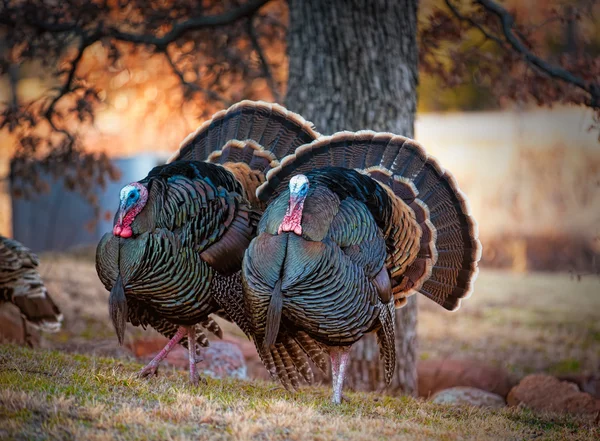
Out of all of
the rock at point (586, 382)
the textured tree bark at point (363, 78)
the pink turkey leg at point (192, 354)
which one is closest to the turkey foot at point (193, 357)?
the pink turkey leg at point (192, 354)

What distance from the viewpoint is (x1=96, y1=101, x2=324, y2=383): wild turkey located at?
433cm

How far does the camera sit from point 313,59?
6285 mm

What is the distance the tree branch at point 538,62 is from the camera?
608 centimetres

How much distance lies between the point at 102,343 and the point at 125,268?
256cm

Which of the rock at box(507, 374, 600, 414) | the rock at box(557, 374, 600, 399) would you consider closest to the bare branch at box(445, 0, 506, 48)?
the rock at box(507, 374, 600, 414)

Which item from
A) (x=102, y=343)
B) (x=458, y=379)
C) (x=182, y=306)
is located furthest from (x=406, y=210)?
(x=102, y=343)

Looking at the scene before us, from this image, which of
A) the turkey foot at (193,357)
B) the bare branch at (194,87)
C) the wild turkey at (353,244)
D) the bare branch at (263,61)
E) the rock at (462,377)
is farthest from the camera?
the bare branch at (263,61)

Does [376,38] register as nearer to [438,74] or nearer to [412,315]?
[438,74]

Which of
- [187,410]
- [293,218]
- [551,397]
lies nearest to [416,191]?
[293,218]

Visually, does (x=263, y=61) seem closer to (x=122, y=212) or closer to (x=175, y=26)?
(x=175, y=26)

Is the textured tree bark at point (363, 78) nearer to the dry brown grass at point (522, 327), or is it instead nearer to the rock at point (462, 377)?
the rock at point (462, 377)

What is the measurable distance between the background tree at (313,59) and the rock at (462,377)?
2.26ft

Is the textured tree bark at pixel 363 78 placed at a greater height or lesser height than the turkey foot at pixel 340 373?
greater

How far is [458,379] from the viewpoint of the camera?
271 inches
